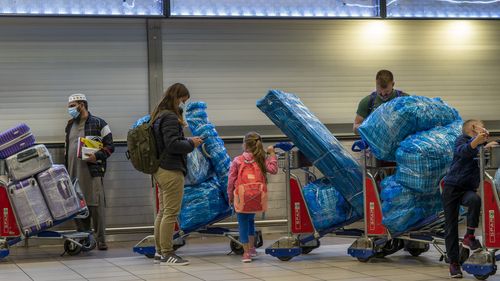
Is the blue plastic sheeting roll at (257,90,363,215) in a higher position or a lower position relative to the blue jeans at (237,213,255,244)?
higher

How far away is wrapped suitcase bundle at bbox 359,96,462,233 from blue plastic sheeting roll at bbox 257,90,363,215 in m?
0.41

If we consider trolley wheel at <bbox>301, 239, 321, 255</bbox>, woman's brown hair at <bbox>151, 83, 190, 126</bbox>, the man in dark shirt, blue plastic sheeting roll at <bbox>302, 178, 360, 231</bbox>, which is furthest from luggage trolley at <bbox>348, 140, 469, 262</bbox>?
woman's brown hair at <bbox>151, 83, 190, 126</bbox>

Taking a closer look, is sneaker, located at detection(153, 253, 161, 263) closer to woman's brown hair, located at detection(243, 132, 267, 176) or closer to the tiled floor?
the tiled floor

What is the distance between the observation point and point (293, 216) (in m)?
9.05

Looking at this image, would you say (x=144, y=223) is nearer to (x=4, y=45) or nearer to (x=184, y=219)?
(x=184, y=219)

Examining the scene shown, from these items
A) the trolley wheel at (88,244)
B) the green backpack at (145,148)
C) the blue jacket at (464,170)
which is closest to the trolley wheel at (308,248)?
the green backpack at (145,148)

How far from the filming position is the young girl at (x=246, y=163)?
8.91 meters

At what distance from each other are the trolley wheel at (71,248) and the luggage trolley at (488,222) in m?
4.41

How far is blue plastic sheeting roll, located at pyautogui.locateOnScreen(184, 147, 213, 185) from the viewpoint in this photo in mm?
9492

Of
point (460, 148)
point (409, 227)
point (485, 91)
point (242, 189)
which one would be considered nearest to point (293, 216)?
point (242, 189)

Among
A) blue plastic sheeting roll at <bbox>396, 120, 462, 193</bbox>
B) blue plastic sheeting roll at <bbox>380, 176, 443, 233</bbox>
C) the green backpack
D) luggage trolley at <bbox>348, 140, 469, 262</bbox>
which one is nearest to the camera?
blue plastic sheeting roll at <bbox>396, 120, 462, 193</bbox>

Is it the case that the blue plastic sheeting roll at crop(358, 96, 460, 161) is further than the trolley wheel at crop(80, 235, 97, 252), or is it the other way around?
the trolley wheel at crop(80, 235, 97, 252)

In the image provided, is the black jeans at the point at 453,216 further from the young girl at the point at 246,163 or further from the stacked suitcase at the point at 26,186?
the stacked suitcase at the point at 26,186

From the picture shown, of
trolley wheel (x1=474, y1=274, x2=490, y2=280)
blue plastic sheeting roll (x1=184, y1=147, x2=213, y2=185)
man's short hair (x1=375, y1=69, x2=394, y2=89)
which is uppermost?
man's short hair (x1=375, y1=69, x2=394, y2=89)
